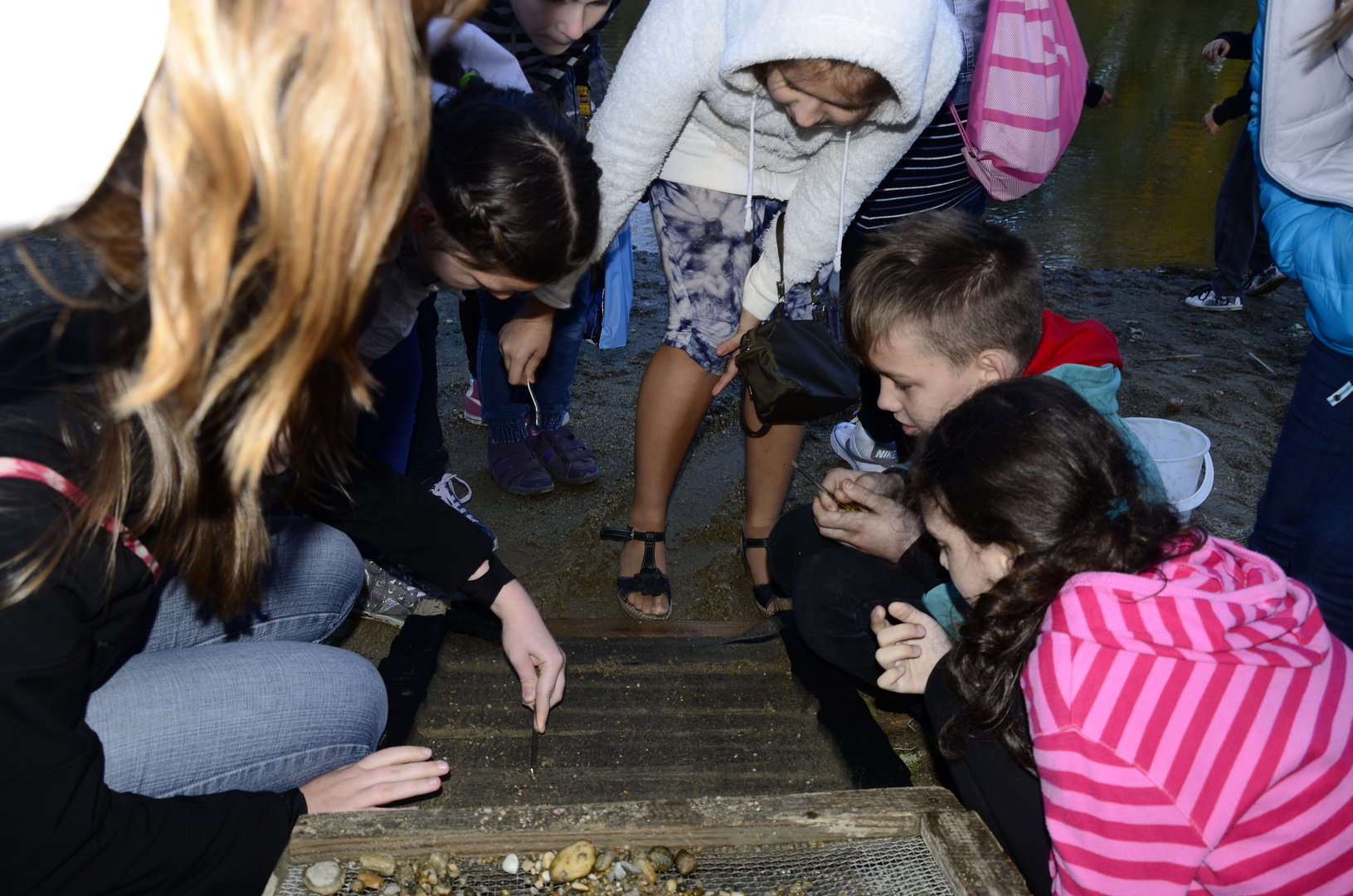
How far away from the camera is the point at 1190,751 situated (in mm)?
1055

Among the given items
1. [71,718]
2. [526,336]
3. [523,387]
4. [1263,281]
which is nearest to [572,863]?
[71,718]

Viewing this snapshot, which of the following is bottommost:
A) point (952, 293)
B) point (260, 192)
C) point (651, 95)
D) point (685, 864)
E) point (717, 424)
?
point (717, 424)

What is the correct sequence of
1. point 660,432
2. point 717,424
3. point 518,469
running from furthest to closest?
point 717,424
point 518,469
point 660,432

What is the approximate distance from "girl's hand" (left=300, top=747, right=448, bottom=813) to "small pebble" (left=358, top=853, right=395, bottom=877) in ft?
0.26

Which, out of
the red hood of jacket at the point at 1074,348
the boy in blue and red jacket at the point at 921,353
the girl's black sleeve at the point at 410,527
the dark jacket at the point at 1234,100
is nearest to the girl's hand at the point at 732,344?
the boy in blue and red jacket at the point at 921,353

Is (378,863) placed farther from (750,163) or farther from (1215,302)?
(1215,302)

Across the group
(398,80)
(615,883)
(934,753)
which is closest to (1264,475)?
(934,753)

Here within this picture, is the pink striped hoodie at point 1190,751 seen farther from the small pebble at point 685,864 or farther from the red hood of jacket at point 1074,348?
the red hood of jacket at point 1074,348

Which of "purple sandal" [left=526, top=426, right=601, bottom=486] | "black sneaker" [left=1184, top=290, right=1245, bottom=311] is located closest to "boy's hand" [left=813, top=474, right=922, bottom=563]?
"purple sandal" [left=526, top=426, right=601, bottom=486]

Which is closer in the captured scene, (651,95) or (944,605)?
(944,605)

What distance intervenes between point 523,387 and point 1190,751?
2098 mm

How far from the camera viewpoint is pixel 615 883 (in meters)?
1.17

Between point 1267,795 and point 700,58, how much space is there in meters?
1.50

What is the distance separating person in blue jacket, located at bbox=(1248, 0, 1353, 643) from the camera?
157cm
